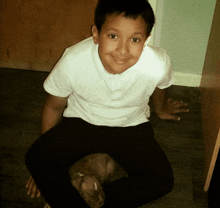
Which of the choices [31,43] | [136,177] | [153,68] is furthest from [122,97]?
[31,43]

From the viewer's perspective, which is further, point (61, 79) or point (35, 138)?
point (35, 138)

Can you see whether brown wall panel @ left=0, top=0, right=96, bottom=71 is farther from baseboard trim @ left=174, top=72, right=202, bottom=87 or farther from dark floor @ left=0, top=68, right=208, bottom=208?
baseboard trim @ left=174, top=72, right=202, bottom=87

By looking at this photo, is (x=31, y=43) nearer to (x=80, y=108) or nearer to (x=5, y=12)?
(x=5, y=12)

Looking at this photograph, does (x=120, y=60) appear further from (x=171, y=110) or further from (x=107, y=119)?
(x=171, y=110)

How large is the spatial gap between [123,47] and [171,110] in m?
0.68

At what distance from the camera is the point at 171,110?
1.52m

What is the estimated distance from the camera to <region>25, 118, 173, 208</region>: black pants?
3.32 ft

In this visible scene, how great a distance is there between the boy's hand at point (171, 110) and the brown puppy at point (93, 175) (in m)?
0.41

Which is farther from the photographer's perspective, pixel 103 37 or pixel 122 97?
pixel 122 97

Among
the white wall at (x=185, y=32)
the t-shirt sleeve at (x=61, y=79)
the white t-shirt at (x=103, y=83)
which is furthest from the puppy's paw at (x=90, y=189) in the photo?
the white wall at (x=185, y=32)

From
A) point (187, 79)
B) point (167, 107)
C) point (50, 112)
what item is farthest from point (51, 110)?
point (187, 79)

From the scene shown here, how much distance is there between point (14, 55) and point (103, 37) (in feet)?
3.77

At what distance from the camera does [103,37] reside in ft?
3.09

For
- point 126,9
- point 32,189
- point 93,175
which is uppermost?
point 126,9
